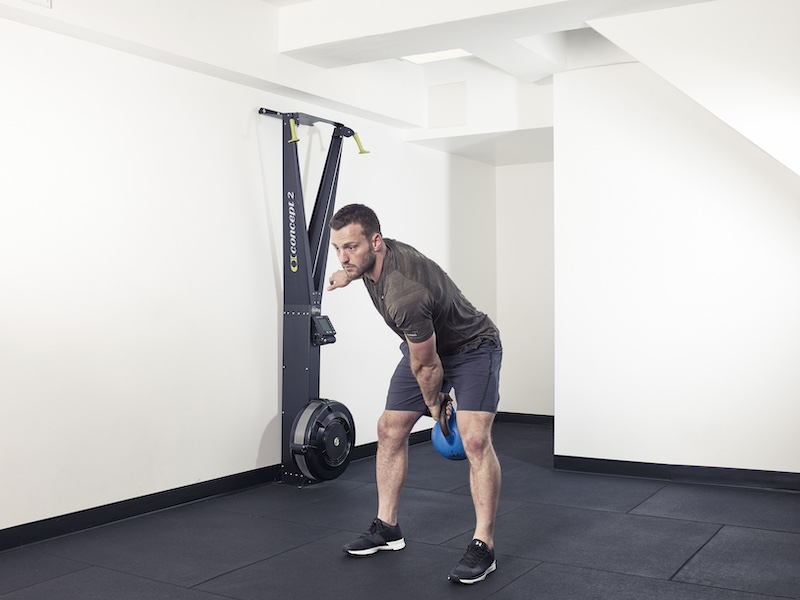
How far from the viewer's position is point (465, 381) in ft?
10.5

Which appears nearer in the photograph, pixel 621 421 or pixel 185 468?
pixel 185 468

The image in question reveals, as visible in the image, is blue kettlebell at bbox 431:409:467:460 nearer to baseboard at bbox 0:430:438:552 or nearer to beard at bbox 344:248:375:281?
beard at bbox 344:248:375:281

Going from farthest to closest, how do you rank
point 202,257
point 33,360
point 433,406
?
point 202,257 → point 33,360 → point 433,406

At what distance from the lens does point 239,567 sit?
326 centimetres

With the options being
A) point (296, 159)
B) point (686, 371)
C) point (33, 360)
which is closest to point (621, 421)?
point (686, 371)

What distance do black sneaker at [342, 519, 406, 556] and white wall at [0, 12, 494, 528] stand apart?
4.18 ft

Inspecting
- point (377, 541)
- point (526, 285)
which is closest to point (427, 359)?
point (377, 541)

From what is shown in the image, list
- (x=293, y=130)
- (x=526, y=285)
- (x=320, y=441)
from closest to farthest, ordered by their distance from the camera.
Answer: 1. (x=320, y=441)
2. (x=293, y=130)
3. (x=526, y=285)

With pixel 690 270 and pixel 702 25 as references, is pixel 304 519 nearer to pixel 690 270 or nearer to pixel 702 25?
pixel 690 270

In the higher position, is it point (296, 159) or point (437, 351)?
point (296, 159)

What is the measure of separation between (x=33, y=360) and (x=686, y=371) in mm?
3448

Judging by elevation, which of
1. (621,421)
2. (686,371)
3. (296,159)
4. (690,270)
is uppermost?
(296,159)

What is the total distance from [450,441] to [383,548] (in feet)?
1.87

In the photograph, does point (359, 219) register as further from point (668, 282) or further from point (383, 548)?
point (668, 282)
